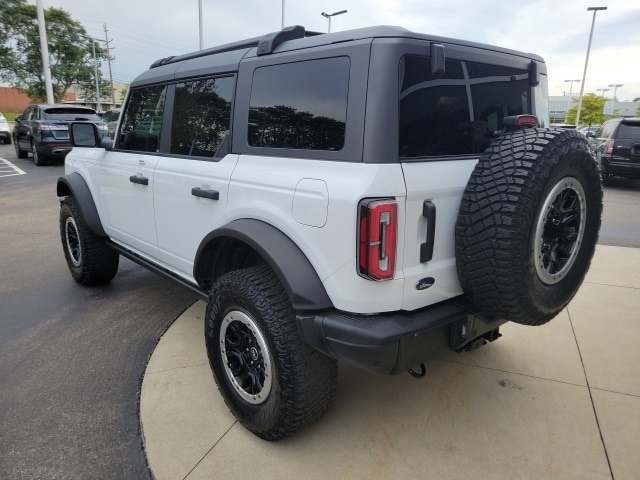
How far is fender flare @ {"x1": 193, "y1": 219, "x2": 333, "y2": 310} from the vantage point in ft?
6.64

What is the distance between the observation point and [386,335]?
6.19 ft

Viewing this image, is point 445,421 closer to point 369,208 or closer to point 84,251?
point 369,208

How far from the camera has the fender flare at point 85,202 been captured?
408cm

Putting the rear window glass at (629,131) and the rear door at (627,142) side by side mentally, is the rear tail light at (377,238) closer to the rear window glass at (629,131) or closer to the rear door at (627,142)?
the rear door at (627,142)

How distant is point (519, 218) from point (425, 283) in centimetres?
48

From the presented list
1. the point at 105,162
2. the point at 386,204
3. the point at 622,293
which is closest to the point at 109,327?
the point at 105,162

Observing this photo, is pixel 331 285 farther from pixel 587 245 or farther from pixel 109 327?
pixel 109 327

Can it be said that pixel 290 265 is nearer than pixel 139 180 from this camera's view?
Yes

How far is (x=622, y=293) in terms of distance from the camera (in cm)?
450

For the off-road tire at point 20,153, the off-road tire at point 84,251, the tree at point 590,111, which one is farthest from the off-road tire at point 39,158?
the tree at point 590,111

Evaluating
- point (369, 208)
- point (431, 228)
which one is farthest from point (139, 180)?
point (431, 228)

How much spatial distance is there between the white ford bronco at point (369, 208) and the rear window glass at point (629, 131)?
34.3 feet

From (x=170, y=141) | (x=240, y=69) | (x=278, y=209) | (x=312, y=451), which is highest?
(x=240, y=69)

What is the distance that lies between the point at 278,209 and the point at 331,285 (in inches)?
18.3
